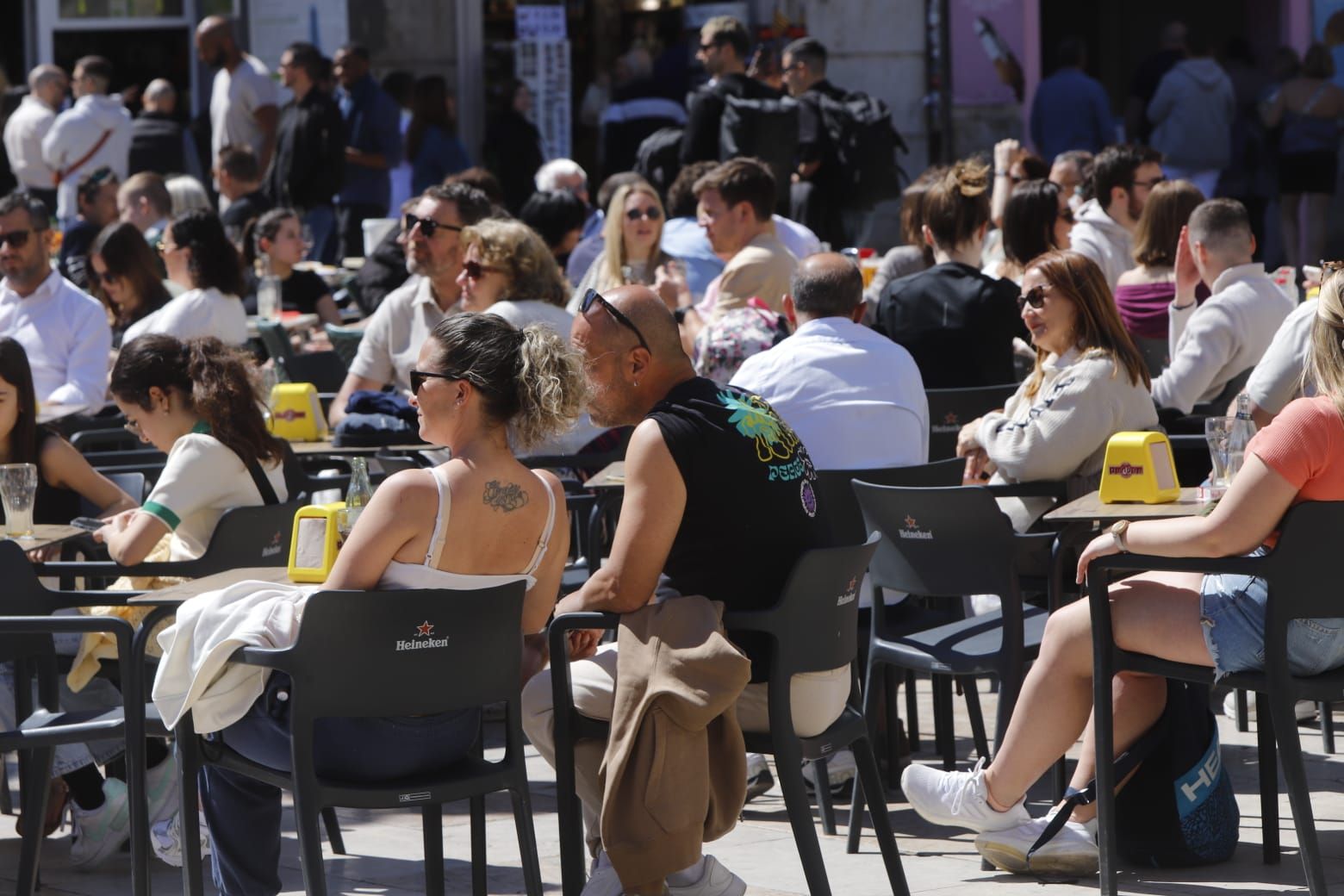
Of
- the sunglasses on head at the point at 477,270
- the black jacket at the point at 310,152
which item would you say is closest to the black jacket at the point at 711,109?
the black jacket at the point at 310,152

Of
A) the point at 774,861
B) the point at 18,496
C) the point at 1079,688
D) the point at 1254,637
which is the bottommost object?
the point at 774,861

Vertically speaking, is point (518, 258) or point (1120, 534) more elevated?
point (518, 258)

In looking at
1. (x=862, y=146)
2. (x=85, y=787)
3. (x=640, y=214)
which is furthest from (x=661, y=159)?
(x=85, y=787)

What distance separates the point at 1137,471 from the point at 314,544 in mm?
1964

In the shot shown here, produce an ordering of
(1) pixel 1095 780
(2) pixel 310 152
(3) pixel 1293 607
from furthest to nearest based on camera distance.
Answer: (2) pixel 310 152 < (1) pixel 1095 780 < (3) pixel 1293 607

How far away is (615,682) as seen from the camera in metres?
4.02

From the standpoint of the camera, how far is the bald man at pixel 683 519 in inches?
158

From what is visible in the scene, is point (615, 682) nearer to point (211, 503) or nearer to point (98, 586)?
point (211, 503)

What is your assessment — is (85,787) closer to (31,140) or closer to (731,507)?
(731,507)

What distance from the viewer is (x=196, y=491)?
499cm

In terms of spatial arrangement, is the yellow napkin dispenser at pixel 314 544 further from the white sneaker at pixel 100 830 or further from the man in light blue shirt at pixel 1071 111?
the man in light blue shirt at pixel 1071 111

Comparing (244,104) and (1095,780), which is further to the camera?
(244,104)

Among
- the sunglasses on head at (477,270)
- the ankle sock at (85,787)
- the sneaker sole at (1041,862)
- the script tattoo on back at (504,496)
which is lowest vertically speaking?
the sneaker sole at (1041,862)

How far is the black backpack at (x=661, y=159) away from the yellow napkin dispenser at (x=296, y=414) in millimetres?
5617
